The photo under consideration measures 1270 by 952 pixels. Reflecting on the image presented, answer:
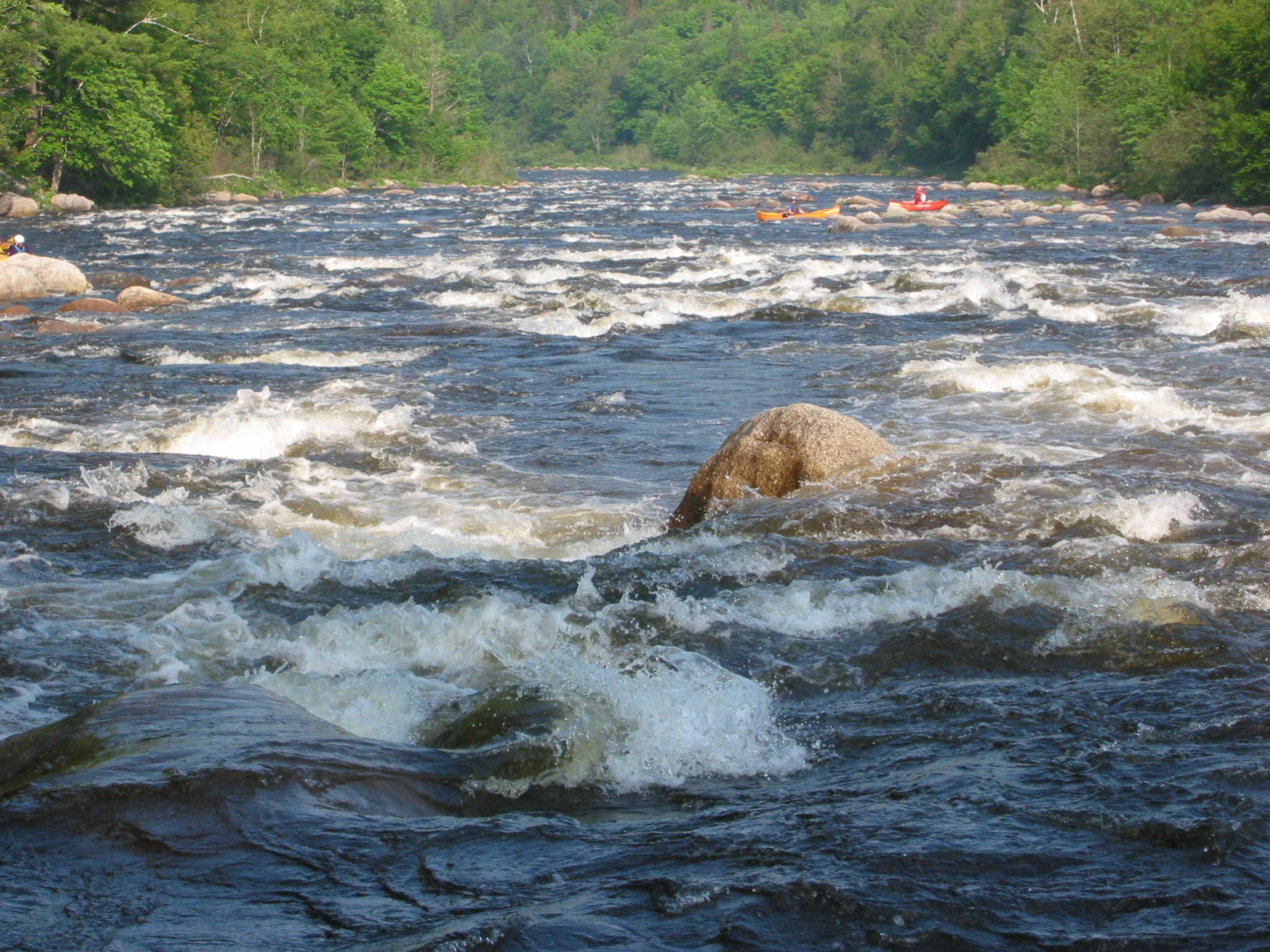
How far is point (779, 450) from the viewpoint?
26.5 ft

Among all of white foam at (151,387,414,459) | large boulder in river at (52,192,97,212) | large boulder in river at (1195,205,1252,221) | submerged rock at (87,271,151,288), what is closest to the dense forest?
large boulder in river at (52,192,97,212)

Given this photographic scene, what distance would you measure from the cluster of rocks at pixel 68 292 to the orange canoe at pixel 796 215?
60.3ft

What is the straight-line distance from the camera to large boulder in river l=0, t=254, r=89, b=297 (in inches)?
754

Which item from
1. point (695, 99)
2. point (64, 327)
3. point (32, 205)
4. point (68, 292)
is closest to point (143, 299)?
point (64, 327)

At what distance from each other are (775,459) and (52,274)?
15.2m

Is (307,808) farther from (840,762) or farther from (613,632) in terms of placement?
(613,632)

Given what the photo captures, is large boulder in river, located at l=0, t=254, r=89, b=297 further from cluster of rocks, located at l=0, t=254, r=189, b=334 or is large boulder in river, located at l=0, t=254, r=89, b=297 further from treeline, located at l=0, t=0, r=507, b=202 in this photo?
treeline, located at l=0, t=0, r=507, b=202

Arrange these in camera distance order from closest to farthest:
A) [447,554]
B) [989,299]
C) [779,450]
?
[447,554] → [779,450] → [989,299]

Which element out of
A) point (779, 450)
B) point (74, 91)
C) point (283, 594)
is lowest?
point (283, 594)

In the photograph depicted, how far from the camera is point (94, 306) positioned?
1711cm

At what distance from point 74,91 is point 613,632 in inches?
1469

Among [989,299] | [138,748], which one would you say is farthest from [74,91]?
[138,748]

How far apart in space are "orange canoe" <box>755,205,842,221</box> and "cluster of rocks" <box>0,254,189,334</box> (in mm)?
18382

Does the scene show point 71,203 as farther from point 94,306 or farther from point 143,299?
point 94,306
